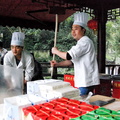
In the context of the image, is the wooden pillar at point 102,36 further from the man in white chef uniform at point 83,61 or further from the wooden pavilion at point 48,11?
the man in white chef uniform at point 83,61

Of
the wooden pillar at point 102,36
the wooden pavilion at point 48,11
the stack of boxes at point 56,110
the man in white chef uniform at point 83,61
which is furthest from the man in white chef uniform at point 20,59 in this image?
the wooden pillar at point 102,36

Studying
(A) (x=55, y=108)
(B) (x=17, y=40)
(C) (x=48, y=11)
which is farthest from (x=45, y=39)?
(A) (x=55, y=108)

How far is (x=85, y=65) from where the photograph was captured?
198 cm

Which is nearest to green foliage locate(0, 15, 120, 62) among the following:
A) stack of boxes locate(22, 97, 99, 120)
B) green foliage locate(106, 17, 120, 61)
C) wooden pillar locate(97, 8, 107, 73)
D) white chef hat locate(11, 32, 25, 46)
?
green foliage locate(106, 17, 120, 61)

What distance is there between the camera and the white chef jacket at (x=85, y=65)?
6.38ft

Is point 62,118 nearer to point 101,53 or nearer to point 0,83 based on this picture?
point 0,83

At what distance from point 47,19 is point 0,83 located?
10.1 feet

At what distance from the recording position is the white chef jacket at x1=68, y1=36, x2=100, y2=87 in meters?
1.94

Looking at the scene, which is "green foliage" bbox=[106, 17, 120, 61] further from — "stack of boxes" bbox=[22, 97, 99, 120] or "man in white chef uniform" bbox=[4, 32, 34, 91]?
"stack of boxes" bbox=[22, 97, 99, 120]

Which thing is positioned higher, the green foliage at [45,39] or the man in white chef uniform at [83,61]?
the green foliage at [45,39]

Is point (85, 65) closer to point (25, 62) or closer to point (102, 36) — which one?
point (25, 62)

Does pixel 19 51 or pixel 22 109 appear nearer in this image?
pixel 22 109

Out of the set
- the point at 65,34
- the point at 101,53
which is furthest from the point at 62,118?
the point at 65,34

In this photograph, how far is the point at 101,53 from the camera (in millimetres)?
4957
